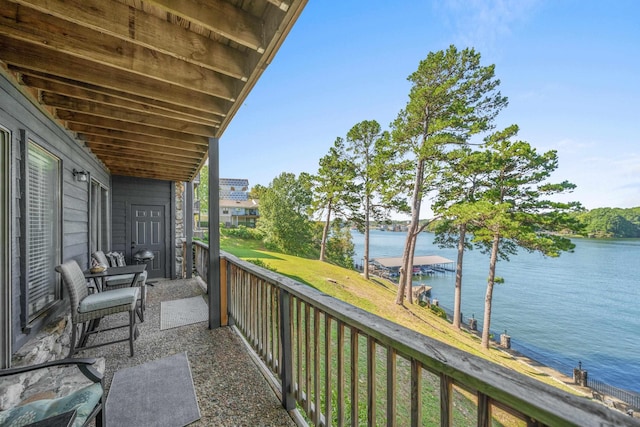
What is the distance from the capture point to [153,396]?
6.62 ft

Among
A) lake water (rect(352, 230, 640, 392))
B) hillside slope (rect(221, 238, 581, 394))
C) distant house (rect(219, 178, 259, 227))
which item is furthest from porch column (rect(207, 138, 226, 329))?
distant house (rect(219, 178, 259, 227))

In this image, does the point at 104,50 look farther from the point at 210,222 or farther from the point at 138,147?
the point at 138,147

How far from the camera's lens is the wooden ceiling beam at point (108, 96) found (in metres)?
2.07

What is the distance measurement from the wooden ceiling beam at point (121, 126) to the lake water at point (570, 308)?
13.9 m

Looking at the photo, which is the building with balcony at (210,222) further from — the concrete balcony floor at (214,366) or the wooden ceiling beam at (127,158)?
the wooden ceiling beam at (127,158)

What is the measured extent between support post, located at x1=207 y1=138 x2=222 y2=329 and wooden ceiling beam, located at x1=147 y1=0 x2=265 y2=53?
1745mm

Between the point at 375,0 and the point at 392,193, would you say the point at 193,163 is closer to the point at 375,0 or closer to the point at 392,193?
the point at 375,0

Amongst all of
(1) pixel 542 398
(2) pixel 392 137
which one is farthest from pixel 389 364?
(2) pixel 392 137

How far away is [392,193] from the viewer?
1337cm

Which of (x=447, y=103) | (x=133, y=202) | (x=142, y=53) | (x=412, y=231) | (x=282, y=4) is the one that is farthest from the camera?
(x=412, y=231)

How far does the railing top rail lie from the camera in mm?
525

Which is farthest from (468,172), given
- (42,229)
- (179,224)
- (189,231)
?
(42,229)

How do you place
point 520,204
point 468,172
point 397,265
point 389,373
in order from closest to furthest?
point 389,373
point 468,172
point 520,204
point 397,265

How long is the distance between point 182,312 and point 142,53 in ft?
11.0
